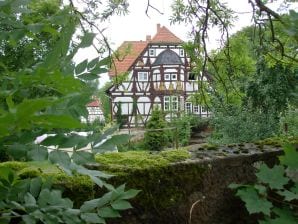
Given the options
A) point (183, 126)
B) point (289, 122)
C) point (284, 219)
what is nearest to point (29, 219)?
point (284, 219)

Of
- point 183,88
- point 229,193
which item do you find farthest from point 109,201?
point 183,88

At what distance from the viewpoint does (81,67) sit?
643 mm

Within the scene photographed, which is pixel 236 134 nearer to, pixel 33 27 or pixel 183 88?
pixel 183 88

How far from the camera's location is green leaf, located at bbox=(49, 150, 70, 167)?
1.78 ft

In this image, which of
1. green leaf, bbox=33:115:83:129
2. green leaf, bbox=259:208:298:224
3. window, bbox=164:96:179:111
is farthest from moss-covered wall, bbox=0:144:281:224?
window, bbox=164:96:179:111

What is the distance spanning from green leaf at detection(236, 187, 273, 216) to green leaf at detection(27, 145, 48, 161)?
1280 millimetres

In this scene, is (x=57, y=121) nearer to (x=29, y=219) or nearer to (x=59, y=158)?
(x=59, y=158)

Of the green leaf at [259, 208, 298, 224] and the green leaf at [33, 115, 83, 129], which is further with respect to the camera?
the green leaf at [259, 208, 298, 224]

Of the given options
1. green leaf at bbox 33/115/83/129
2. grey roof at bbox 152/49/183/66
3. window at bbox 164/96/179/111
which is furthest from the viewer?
grey roof at bbox 152/49/183/66

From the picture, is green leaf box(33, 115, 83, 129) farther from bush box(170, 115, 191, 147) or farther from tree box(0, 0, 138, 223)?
bush box(170, 115, 191, 147)

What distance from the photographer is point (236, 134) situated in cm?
1165

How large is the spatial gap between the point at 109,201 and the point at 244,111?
37.4ft

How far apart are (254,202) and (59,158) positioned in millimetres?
1338

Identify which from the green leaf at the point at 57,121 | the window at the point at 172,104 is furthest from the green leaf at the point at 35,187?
the window at the point at 172,104
